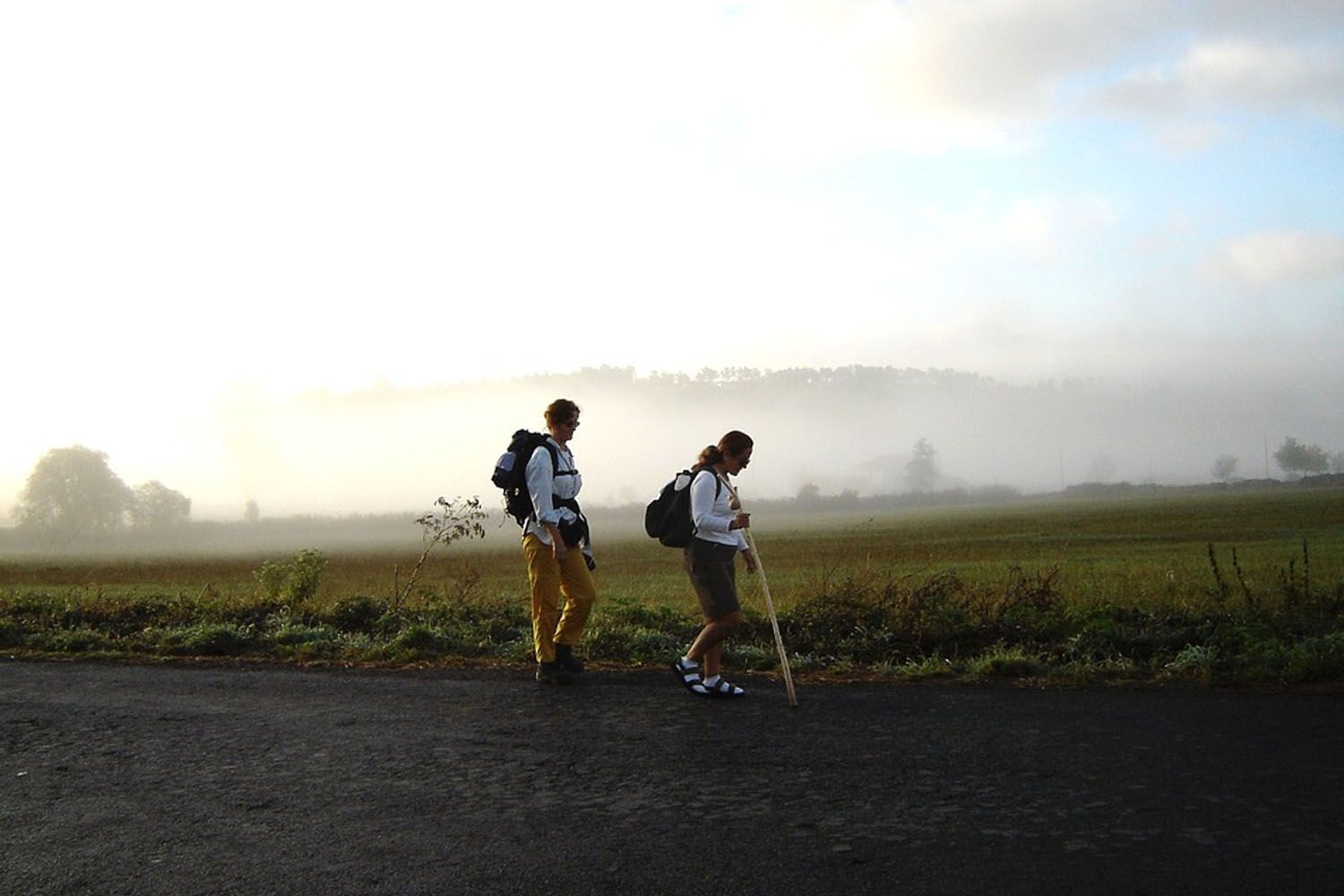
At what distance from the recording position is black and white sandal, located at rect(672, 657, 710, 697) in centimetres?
836

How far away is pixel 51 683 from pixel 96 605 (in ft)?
18.9

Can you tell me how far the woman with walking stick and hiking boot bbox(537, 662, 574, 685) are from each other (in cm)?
89

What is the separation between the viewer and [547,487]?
8.90m

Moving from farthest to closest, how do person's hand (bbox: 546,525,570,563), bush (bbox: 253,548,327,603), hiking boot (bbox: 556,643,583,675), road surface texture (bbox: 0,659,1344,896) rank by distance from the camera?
bush (bbox: 253,548,327,603) → hiking boot (bbox: 556,643,583,675) → person's hand (bbox: 546,525,570,563) → road surface texture (bbox: 0,659,1344,896)

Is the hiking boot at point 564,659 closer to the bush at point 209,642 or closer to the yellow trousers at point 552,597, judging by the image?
the yellow trousers at point 552,597

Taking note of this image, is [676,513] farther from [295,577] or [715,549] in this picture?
[295,577]

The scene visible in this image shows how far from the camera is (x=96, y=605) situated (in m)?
14.8

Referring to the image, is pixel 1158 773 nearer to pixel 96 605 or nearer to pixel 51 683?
pixel 51 683

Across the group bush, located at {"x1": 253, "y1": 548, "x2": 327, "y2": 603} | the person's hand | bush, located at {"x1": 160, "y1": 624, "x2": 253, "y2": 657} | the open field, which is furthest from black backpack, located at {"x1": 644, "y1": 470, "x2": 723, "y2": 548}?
bush, located at {"x1": 253, "y1": 548, "x2": 327, "y2": 603}

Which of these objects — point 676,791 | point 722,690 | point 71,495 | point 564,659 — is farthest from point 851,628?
point 71,495

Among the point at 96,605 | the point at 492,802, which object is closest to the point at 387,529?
the point at 96,605

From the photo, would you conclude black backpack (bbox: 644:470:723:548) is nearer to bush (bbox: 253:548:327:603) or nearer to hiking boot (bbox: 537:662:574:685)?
hiking boot (bbox: 537:662:574:685)

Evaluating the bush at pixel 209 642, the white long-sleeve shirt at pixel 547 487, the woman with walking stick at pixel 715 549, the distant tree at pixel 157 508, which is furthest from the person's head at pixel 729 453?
the distant tree at pixel 157 508

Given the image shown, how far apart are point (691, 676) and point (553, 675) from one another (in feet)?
3.84
